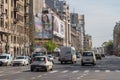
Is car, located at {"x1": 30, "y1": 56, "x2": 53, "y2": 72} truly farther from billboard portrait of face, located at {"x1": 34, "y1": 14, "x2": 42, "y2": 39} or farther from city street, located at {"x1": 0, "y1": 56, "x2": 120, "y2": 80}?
billboard portrait of face, located at {"x1": 34, "y1": 14, "x2": 42, "y2": 39}

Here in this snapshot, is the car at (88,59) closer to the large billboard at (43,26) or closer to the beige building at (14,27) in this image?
the beige building at (14,27)

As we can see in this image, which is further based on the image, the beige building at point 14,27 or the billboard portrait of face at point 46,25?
the billboard portrait of face at point 46,25

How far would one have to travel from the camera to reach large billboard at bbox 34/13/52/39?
477 feet

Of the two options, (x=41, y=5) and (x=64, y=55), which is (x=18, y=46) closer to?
(x=64, y=55)

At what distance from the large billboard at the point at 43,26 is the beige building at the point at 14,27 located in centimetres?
2289

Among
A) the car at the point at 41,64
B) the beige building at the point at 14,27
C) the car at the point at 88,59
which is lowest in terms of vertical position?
the car at the point at 41,64

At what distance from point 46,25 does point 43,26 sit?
1.96 metres

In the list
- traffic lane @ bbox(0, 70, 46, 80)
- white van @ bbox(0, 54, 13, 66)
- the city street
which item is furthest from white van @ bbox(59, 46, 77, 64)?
traffic lane @ bbox(0, 70, 46, 80)

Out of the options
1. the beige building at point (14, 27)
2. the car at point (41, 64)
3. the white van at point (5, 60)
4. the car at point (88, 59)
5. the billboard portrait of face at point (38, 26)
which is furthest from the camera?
the billboard portrait of face at point (38, 26)

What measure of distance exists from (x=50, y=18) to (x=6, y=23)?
199ft

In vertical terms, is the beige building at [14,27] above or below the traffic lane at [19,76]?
above

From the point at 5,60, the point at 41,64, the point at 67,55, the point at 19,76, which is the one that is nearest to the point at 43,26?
the point at 67,55

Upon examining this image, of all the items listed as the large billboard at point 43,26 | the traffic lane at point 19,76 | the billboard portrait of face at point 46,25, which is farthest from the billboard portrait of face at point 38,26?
the traffic lane at point 19,76

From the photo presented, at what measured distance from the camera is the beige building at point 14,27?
95000 millimetres
